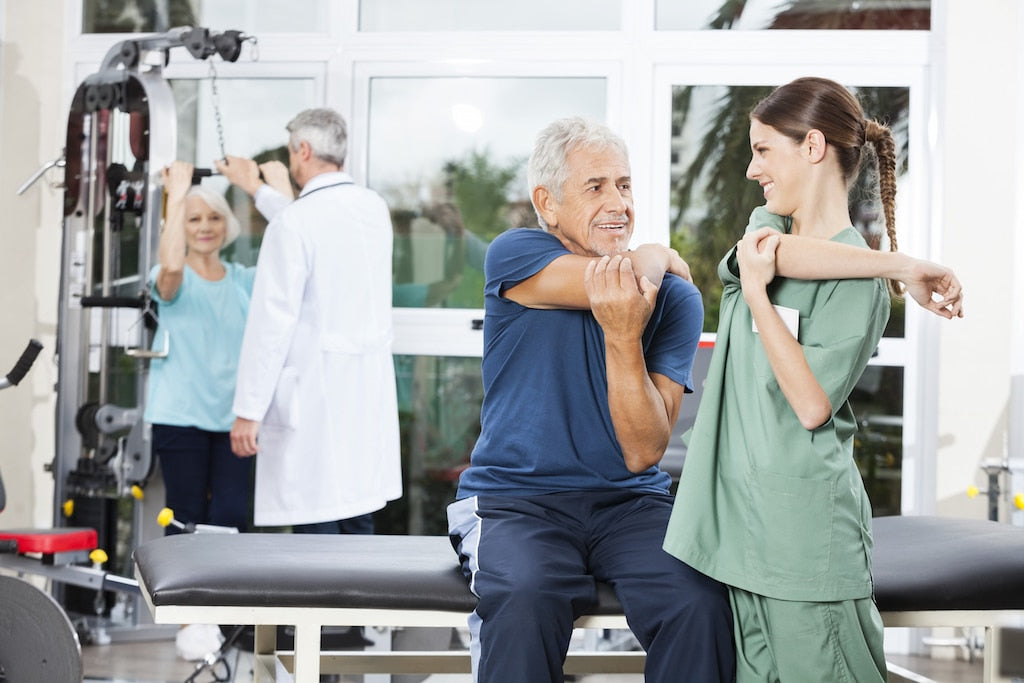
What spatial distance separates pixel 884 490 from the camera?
157 inches

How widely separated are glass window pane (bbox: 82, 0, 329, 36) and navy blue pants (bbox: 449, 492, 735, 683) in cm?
286

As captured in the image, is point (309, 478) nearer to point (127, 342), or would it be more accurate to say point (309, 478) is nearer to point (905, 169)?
point (127, 342)

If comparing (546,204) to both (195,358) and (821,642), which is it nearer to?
(821,642)

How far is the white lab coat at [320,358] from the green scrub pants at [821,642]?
6.07 feet

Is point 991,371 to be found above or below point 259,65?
below

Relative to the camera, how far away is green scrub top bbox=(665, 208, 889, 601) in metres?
1.55

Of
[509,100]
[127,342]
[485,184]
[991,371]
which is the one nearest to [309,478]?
[127,342]

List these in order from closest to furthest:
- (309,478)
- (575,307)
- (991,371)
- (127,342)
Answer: (575,307), (309,478), (127,342), (991,371)

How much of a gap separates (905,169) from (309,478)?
7.77 ft

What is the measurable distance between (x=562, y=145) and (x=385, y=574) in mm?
818

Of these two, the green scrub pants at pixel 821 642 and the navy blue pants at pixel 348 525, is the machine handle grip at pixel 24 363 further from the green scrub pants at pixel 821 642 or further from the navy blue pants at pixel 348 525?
the green scrub pants at pixel 821 642

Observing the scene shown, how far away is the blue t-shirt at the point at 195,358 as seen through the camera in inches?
139

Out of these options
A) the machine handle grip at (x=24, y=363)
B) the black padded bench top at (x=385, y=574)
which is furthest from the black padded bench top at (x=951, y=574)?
the machine handle grip at (x=24, y=363)

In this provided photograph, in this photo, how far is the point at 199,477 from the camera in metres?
3.55
